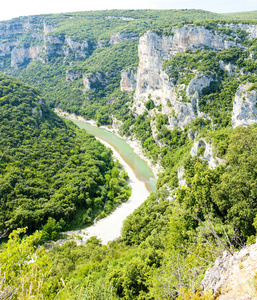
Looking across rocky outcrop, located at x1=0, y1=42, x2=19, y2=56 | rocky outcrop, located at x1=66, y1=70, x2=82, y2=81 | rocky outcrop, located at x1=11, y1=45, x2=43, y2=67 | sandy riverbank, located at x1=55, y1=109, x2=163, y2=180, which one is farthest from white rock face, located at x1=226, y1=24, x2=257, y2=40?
rocky outcrop, located at x1=0, y1=42, x2=19, y2=56

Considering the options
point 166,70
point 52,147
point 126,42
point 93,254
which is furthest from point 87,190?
point 126,42

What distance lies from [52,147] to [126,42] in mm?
71719

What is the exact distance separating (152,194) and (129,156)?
66.9ft

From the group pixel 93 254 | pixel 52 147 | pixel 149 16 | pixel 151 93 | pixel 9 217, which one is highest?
pixel 149 16

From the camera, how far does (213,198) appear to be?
14867mm

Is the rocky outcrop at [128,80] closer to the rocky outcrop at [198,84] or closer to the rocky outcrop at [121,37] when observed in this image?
the rocky outcrop at [121,37]

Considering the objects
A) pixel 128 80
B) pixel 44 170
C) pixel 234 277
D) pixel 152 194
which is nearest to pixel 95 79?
pixel 128 80

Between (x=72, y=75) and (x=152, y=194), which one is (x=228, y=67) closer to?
(x=152, y=194)

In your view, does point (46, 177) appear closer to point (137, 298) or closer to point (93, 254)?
point (93, 254)

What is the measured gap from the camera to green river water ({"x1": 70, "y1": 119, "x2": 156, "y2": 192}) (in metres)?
40.4

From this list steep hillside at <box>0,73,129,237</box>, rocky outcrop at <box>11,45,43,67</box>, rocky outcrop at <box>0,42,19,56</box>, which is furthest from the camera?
rocky outcrop at <box>0,42,19,56</box>

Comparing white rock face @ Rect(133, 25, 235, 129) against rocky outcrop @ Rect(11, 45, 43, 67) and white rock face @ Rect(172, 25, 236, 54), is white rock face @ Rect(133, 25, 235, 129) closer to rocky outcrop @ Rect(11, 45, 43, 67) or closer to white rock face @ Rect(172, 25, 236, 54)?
white rock face @ Rect(172, 25, 236, 54)

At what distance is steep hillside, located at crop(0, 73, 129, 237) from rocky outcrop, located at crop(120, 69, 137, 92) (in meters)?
34.1

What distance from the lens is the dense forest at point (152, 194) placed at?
816 centimetres
